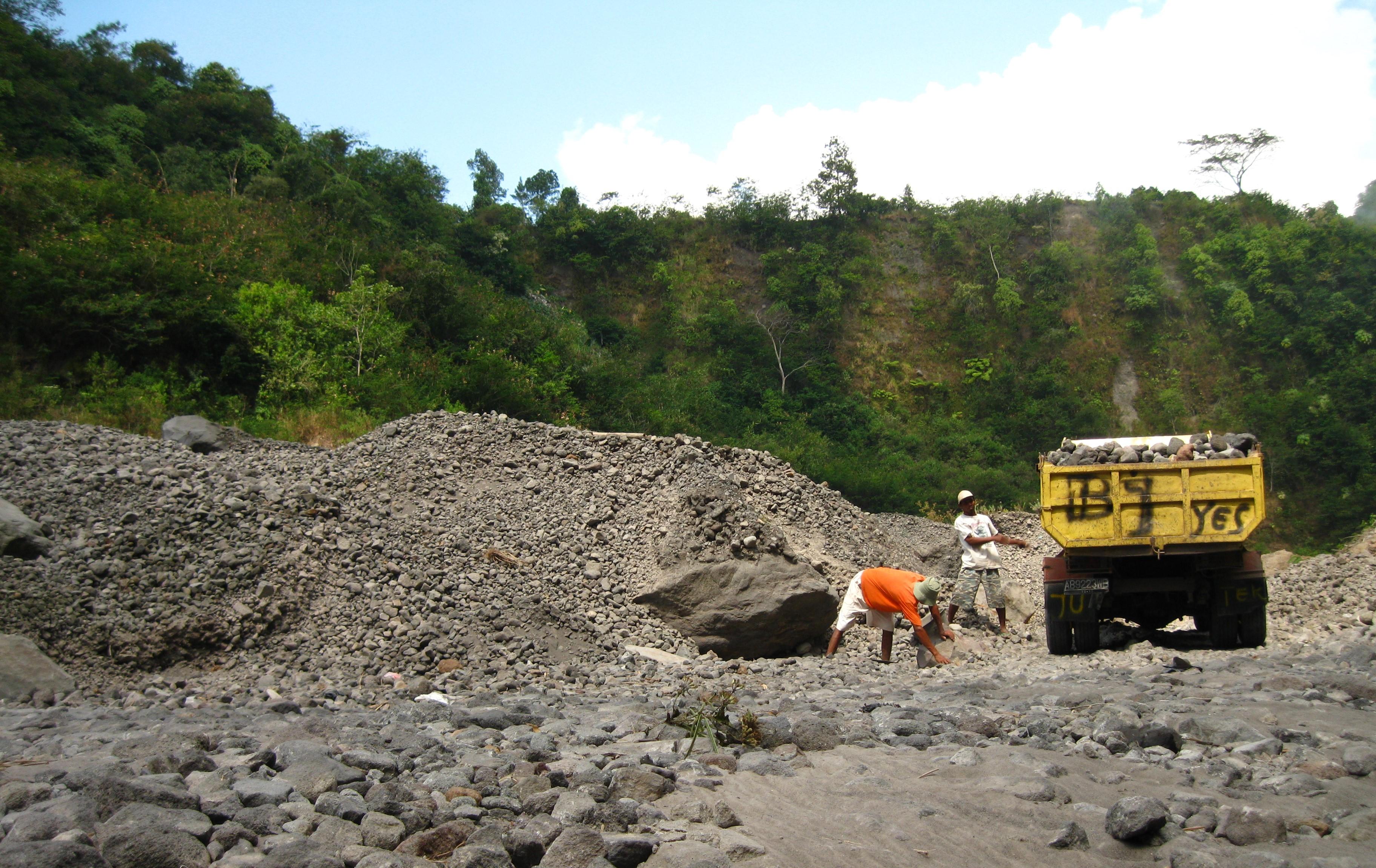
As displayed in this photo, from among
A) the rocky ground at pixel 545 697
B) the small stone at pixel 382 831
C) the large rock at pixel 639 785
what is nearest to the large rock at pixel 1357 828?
the rocky ground at pixel 545 697

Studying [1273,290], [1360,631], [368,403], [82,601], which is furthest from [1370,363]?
[82,601]

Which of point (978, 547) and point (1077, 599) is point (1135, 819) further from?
point (978, 547)

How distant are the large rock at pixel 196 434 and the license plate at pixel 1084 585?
393 inches

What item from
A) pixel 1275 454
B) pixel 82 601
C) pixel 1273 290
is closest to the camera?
pixel 82 601

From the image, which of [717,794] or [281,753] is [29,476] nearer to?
[281,753]

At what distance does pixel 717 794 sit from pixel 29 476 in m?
7.06

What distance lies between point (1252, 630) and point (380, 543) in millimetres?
7232

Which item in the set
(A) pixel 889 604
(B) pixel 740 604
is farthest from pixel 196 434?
(A) pixel 889 604

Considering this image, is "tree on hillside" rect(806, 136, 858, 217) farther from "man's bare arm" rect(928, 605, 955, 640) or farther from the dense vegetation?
"man's bare arm" rect(928, 605, 955, 640)

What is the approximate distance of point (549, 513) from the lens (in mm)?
8781

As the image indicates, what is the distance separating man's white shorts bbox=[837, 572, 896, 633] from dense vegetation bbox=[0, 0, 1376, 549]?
9.17 m

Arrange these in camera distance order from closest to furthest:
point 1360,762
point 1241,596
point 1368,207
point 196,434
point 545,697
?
point 1360,762, point 545,697, point 1241,596, point 196,434, point 1368,207

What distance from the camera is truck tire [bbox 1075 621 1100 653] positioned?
7.20 metres

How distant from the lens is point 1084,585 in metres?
7.05
